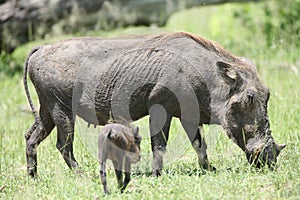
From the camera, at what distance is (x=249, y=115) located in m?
6.12

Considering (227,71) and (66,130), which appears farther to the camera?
(66,130)

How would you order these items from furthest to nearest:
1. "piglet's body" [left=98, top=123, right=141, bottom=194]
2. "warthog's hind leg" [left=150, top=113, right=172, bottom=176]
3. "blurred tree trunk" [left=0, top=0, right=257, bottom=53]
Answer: "blurred tree trunk" [left=0, top=0, right=257, bottom=53]
"warthog's hind leg" [left=150, top=113, right=172, bottom=176]
"piglet's body" [left=98, top=123, right=141, bottom=194]

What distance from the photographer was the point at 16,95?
406 inches

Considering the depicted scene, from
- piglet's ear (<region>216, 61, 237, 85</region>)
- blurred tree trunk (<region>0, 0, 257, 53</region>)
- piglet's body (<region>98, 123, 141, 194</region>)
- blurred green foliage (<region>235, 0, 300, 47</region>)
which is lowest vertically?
blurred green foliage (<region>235, 0, 300, 47</region>)

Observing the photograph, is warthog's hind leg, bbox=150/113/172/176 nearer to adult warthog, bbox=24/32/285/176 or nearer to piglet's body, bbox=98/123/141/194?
adult warthog, bbox=24/32/285/176

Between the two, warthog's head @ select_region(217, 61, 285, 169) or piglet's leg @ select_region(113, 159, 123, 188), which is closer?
piglet's leg @ select_region(113, 159, 123, 188)

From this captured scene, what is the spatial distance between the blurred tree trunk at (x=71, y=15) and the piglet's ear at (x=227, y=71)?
5.32 m

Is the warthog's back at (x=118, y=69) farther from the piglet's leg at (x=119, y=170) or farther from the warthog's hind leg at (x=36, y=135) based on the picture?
the piglet's leg at (x=119, y=170)

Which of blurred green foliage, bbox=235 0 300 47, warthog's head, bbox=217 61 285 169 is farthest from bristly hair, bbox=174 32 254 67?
blurred green foliage, bbox=235 0 300 47

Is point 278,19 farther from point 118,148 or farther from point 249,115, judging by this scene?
point 118,148

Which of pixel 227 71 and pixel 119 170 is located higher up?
A: pixel 227 71

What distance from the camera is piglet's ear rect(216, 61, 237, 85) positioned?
6.14 m

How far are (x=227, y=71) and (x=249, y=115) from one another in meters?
0.42

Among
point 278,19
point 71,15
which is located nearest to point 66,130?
point 71,15
